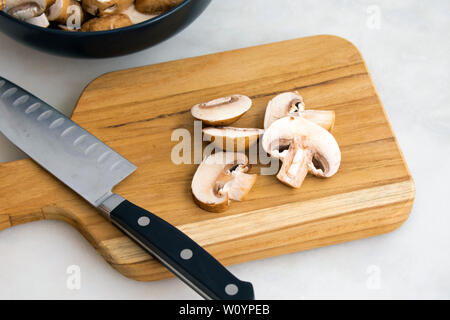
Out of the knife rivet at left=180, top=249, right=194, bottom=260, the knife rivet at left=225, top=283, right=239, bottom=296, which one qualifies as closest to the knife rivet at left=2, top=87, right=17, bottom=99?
the knife rivet at left=180, top=249, right=194, bottom=260

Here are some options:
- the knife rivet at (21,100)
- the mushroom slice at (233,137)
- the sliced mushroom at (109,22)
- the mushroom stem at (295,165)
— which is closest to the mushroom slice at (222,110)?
the mushroom slice at (233,137)

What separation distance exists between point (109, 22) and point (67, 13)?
0.11 meters

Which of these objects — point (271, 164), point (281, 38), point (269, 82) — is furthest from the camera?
point (281, 38)

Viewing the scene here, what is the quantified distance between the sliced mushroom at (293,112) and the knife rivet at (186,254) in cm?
36

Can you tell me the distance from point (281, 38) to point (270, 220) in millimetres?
659

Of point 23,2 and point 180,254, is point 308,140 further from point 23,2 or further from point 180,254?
point 23,2

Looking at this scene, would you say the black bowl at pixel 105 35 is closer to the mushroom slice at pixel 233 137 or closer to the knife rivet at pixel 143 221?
the mushroom slice at pixel 233 137

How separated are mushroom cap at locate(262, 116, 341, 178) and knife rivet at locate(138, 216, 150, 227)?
300mm

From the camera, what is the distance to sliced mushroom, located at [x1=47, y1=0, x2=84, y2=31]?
134 centimetres

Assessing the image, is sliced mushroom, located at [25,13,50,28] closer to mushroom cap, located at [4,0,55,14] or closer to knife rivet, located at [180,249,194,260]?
mushroom cap, located at [4,0,55,14]

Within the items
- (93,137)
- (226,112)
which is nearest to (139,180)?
(93,137)

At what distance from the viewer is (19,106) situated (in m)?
1.35

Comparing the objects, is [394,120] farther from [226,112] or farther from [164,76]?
[164,76]

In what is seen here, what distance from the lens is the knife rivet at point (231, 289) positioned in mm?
1071
